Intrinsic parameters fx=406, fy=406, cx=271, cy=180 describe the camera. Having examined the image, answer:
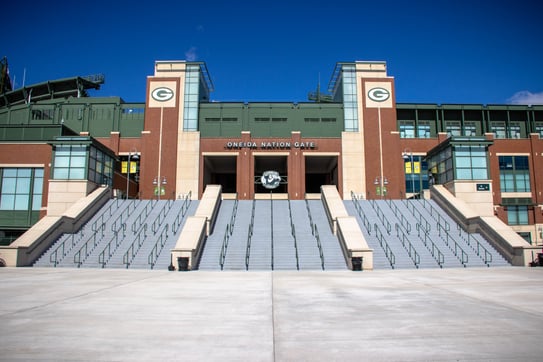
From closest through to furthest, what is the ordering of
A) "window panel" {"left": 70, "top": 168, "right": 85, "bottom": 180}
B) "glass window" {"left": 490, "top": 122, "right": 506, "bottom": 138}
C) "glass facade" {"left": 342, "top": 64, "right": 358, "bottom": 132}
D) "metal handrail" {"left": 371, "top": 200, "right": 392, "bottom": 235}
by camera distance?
"metal handrail" {"left": 371, "top": 200, "right": 392, "bottom": 235} → "window panel" {"left": 70, "top": 168, "right": 85, "bottom": 180} → "glass facade" {"left": 342, "top": 64, "right": 358, "bottom": 132} → "glass window" {"left": 490, "top": 122, "right": 506, "bottom": 138}

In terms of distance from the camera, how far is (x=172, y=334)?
6.40 metres

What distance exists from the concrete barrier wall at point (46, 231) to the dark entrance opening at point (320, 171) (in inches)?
1071

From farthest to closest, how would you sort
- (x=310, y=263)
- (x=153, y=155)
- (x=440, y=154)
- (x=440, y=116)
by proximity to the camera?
(x=440, y=116) < (x=153, y=155) < (x=440, y=154) < (x=310, y=263)

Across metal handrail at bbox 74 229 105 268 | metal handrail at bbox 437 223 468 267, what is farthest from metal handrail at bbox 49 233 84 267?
metal handrail at bbox 437 223 468 267

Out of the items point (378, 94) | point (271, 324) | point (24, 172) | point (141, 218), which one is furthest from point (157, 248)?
point (378, 94)

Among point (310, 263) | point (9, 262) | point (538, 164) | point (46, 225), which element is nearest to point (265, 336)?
point (310, 263)

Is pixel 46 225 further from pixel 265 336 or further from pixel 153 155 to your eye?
pixel 153 155

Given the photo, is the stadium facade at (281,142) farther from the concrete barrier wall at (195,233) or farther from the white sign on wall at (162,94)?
the concrete barrier wall at (195,233)

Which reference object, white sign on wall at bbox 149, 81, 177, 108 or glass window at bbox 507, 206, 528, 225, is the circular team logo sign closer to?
white sign on wall at bbox 149, 81, 177, 108

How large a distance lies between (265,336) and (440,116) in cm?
5779

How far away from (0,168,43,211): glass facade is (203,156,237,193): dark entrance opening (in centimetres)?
1896

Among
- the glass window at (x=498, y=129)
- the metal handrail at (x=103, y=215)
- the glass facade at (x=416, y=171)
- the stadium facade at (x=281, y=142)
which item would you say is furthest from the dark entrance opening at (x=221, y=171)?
the glass window at (x=498, y=129)

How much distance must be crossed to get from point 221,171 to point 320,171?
14382 millimetres

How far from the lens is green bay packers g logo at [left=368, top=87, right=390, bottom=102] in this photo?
167 feet
